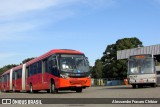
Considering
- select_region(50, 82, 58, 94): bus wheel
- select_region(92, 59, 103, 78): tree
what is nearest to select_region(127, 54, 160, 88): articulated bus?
select_region(50, 82, 58, 94): bus wheel

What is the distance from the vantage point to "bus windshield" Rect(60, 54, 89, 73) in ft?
78.6

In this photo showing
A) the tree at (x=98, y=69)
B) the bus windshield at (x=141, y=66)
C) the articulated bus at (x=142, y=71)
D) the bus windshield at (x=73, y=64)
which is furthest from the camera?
the tree at (x=98, y=69)

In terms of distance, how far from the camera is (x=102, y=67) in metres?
110

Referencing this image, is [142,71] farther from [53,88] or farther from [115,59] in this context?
[115,59]

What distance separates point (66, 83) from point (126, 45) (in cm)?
7511

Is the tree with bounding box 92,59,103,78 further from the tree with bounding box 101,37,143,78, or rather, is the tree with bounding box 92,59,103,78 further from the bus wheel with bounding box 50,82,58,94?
the bus wheel with bounding box 50,82,58,94

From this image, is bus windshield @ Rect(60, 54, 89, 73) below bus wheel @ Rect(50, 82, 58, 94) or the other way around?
the other way around

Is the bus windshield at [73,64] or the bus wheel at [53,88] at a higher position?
the bus windshield at [73,64]

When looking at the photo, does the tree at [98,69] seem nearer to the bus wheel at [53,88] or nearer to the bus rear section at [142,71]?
the bus rear section at [142,71]

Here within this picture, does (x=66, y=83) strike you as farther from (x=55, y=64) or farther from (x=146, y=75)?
(x=146, y=75)

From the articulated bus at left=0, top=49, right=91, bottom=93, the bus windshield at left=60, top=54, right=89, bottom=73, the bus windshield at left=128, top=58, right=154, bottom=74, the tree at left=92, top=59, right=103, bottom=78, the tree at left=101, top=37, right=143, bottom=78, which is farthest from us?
the tree at left=92, top=59, right=103, bottom=78

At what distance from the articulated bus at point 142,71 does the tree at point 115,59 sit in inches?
2206

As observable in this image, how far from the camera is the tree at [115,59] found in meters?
90.7

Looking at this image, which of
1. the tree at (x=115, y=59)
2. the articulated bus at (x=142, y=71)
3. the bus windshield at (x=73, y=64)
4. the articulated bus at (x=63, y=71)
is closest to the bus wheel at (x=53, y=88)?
the articulated bus at (x=63, y=71)
